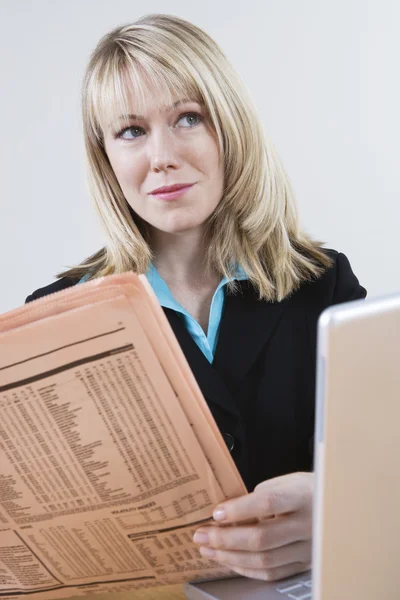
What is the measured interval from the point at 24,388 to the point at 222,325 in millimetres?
701

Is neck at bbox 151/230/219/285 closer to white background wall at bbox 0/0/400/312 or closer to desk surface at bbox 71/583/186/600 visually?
desk surface at bbox 71/583/186/600

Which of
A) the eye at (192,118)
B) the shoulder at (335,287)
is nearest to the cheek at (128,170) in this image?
the eye at (192,118)

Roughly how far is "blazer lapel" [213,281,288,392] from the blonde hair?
2 cm

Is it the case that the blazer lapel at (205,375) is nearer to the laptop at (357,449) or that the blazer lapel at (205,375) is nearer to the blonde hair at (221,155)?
the blonde hair at (221,155)

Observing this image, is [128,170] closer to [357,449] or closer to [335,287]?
[335,287]

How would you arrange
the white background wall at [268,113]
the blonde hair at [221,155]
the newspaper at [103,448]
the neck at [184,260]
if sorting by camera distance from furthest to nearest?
the white background wall at [268,113], the neck at [184,260], the blonde hair at [221,155], the newspaper at [103,448]

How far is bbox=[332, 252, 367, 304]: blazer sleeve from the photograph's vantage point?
1.65 m

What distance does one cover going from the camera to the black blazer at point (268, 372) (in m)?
1.49

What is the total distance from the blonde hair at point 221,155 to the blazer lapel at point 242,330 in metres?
0.02

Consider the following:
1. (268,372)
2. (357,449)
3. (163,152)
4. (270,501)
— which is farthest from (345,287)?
(357,449)

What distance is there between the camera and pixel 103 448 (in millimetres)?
890

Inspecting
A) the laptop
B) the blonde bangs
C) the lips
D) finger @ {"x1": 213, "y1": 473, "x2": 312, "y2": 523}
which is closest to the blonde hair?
the blonde bangs

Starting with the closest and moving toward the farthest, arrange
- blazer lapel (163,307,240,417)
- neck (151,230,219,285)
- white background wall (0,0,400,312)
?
blazer lapel (163,307,240,417), neck (151,230,219,285), white background wall (0,0,400,312)

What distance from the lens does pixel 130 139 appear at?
149cm
